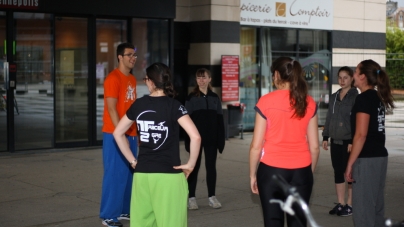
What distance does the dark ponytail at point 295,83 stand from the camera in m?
5.25

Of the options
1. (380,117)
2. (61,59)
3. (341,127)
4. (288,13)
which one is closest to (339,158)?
(341,127)

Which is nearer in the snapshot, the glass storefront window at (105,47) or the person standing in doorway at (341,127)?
the person standing in doorway at (341,127)

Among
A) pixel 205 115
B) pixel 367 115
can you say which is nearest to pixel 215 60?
pixel 205 115

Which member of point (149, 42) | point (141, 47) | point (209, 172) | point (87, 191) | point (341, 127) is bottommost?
point (87, 191)

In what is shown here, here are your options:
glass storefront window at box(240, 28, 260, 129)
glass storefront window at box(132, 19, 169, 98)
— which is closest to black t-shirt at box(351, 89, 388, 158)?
glass storefront window at box(132, 19, 169, 98)

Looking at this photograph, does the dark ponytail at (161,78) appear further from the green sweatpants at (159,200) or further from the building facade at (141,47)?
the building facade at (141,47)

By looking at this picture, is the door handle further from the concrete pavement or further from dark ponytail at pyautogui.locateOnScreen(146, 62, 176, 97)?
dark ponytail at pyautogui.locateOnScreen(146, 62, 176, 97)

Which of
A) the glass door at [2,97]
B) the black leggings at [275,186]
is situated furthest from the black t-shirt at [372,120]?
the glass door at [2,97]

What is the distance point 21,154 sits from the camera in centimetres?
1334

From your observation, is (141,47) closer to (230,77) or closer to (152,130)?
(230,77)

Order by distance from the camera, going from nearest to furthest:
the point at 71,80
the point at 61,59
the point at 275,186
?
the point at 275,186 < the point at 61,59 < the point at 71,80

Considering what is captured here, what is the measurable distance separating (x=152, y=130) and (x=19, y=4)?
28.7 ft

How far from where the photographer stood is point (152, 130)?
5.34 metres

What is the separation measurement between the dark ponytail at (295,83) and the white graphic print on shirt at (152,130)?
1025mm
